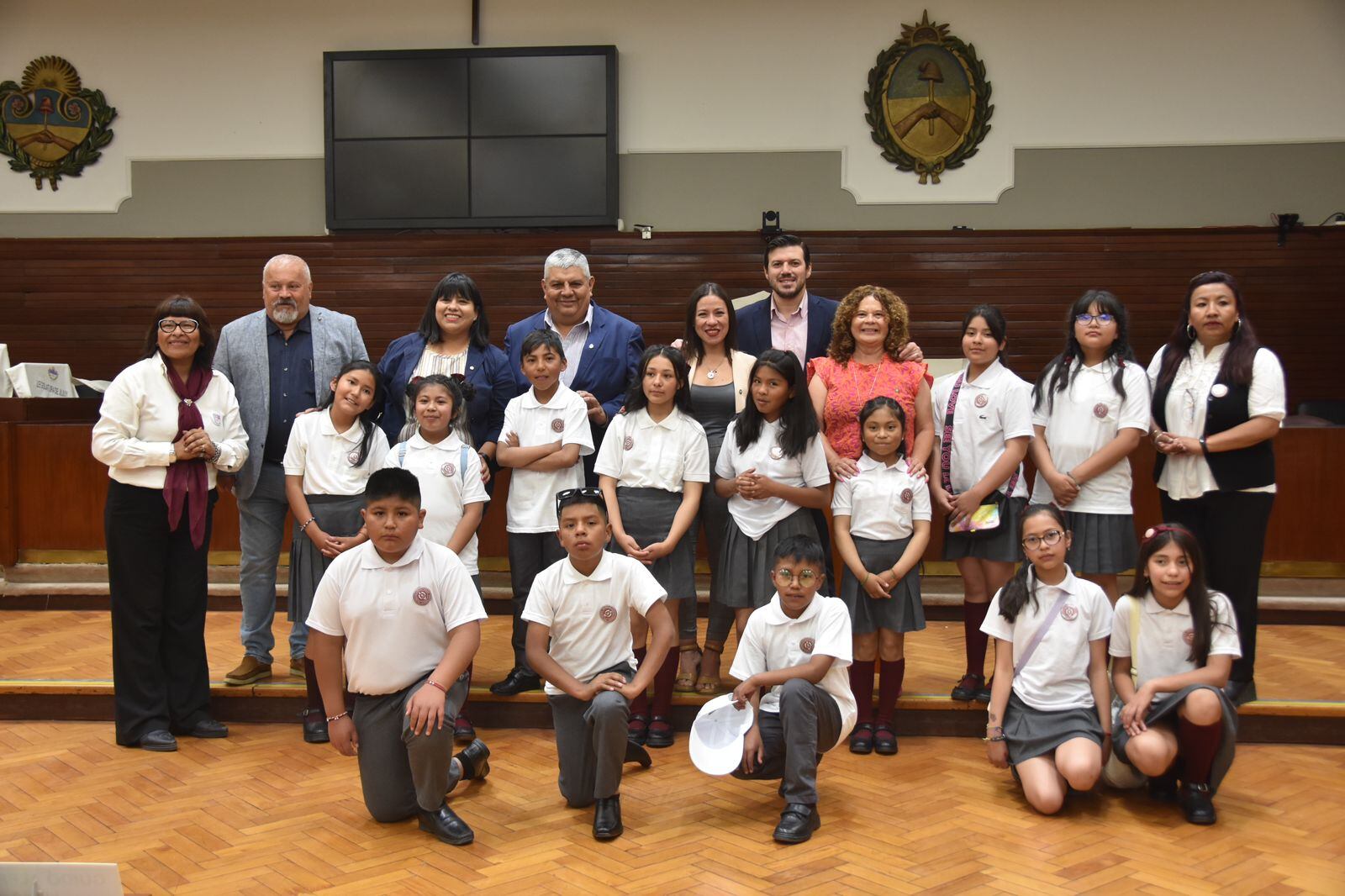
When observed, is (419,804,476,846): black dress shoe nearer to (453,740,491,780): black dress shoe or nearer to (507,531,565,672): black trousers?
(453,740,491,780): black dress shoe

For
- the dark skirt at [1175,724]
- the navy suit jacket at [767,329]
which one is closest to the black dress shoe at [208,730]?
the navy suit jacket at [767,329]

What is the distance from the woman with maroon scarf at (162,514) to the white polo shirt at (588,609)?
1.34 m

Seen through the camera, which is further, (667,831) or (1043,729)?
(1043,729)

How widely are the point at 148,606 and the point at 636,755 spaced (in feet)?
Answer: 5.52

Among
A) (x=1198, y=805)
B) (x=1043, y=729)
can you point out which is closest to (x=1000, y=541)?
(x=1043, y=729)

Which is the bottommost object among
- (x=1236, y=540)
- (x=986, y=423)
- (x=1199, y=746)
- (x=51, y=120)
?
(x=1199, y=746)

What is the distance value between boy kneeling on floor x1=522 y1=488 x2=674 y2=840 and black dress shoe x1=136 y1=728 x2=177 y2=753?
1.37 m

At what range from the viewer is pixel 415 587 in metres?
2.98

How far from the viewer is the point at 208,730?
3703 mm

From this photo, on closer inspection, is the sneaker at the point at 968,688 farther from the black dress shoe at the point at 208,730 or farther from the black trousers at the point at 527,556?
the black dress shoe at the point at 208,730

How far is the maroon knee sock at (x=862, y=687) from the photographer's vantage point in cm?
358

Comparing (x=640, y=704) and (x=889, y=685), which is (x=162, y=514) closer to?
(x=640, y=704)

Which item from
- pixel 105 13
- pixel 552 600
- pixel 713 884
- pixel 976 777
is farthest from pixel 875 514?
pixel 105 13

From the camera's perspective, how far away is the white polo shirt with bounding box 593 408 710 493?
3627 mm
